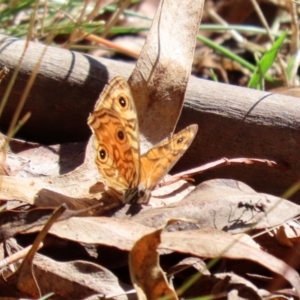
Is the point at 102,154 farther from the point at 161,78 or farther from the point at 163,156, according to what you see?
the point at 161,78

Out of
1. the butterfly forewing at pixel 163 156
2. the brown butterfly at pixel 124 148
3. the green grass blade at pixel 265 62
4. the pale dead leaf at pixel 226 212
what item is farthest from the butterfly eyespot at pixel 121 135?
the green grass blade at pixel 265 62

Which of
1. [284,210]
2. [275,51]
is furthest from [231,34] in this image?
[284,210]

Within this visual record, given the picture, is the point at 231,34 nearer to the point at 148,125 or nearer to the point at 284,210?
the point at 148,125

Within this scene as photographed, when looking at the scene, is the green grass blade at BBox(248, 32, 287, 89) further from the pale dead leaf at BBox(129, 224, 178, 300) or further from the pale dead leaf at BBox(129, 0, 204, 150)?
the pale dead leaf at BBox(129, 224, 178, 300)

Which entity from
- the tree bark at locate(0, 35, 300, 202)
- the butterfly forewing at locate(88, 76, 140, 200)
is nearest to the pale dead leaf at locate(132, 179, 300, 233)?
the butterfly forewing at locate(88, 76, 140, 200)

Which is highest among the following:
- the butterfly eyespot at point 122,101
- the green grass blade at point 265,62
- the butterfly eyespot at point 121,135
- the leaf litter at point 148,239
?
the green grass blade at point 265,62

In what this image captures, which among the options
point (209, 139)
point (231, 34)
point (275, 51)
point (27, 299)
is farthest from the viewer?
point (231, 34)

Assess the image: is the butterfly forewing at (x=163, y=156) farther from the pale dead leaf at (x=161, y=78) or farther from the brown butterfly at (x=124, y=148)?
the pale dead leaf at (x=161, y=78)
